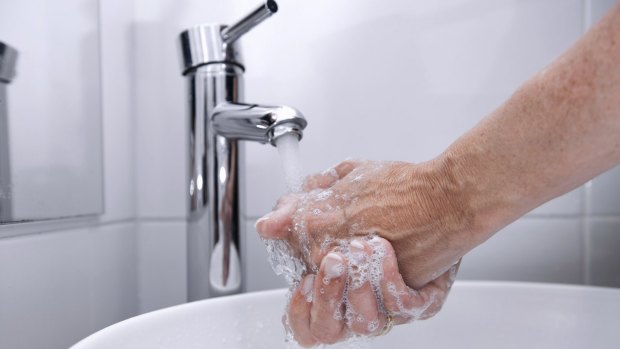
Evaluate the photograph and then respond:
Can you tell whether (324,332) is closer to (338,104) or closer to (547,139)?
(547,139)

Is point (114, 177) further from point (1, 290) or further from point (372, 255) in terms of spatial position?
point (372, 255)

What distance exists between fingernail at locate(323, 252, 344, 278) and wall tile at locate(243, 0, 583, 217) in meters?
0.34

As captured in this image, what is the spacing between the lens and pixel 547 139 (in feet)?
1.19

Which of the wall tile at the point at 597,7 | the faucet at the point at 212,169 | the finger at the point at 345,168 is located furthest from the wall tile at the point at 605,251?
the faucet at the point at 212,169

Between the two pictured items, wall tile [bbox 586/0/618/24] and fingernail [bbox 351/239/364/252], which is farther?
wall tile [bbox 586/0/618/24]

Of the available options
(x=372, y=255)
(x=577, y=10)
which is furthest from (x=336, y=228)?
(x=577, y=10)

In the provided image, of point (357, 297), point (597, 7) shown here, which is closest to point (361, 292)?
point (357, 297)

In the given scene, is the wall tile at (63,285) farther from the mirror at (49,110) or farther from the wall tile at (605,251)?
the wall tile at (605,251)

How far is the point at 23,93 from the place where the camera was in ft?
1.74

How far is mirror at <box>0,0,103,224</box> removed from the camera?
507mm

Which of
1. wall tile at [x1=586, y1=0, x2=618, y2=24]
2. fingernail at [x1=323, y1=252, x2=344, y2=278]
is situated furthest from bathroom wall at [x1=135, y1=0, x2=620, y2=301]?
fingernail at [x1=323, y1=252, x2=344, y2=278]

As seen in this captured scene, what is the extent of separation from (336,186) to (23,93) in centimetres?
36

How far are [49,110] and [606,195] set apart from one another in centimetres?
78

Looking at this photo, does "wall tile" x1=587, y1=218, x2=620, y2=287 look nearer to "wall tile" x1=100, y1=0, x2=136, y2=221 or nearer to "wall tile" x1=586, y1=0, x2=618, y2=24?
"wall tile" x1=586, y1=0, x2=618, y2=24
